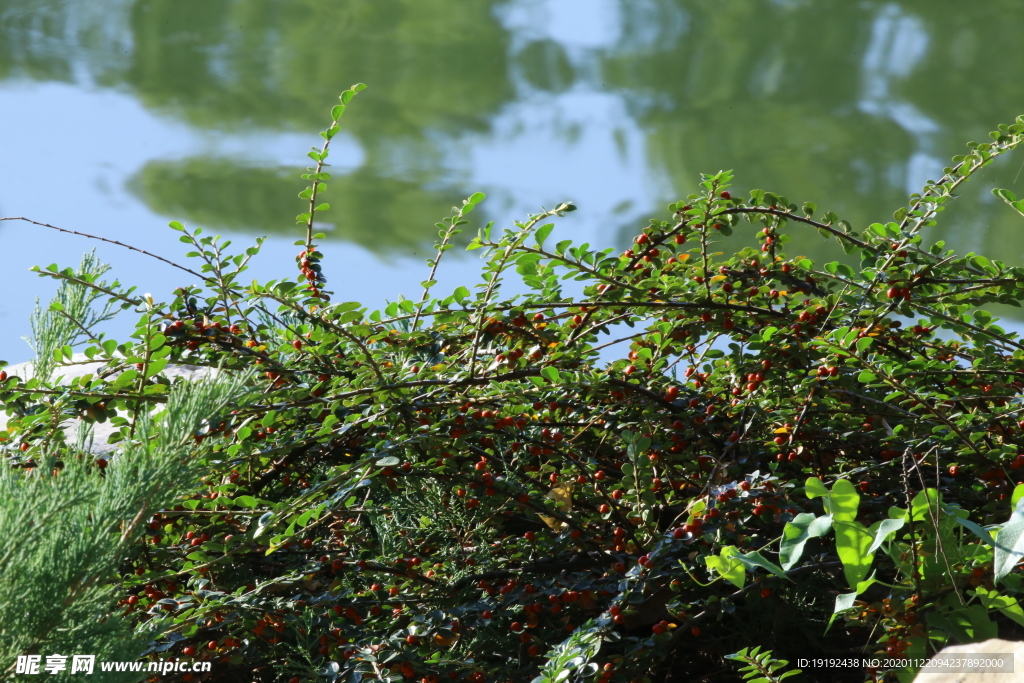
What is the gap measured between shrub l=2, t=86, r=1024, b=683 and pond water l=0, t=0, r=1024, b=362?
66.5 inches

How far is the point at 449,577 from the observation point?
4.83 ft

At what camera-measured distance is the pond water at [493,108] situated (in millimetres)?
3234

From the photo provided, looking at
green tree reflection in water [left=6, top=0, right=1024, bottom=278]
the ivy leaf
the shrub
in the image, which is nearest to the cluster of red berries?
the shrub

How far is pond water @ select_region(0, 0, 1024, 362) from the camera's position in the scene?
3.23 m

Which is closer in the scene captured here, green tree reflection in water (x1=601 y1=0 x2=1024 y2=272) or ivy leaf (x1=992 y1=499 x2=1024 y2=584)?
ivy leaf (x1=992 y1=499 x2=1024 y2=584)

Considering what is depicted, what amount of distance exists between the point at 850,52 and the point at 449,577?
2631 millimetres

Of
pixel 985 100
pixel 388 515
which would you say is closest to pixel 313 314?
pixel 388 515

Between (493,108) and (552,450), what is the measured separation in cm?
236

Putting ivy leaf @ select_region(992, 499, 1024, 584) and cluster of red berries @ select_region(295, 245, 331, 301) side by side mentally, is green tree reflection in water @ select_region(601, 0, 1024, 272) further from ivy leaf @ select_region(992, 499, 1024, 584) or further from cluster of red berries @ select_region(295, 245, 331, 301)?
ivy leaf @ select_region(992, 499, 1024, 584)

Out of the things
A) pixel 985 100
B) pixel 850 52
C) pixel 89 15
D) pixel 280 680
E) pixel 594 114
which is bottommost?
pixel 280 680

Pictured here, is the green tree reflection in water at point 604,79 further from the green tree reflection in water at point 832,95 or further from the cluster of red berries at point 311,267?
the cluster of red berries at point 311,267

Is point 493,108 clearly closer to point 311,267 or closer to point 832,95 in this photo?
point 832,95

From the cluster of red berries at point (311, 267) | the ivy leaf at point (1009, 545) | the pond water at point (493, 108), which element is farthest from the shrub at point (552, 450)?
the pond water at point (493, 108)

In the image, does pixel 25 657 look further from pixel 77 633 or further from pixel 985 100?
pixel 985 100
